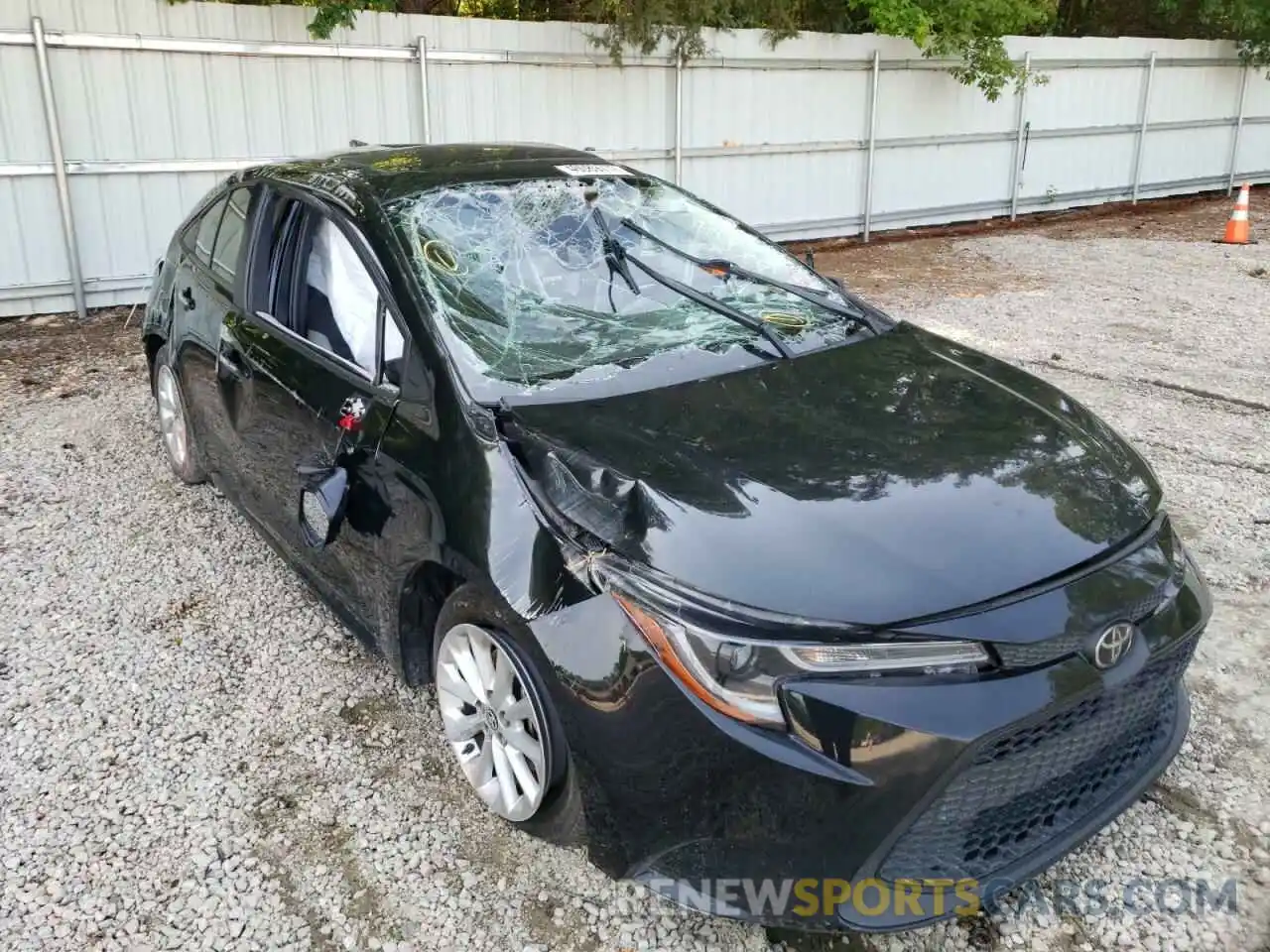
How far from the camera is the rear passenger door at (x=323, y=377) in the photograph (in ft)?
9.73

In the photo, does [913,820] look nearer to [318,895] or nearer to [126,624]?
[318,895]

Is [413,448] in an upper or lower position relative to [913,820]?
upper

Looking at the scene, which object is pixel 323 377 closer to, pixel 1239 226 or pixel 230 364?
pixel 230 364

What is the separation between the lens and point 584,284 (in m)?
3.34

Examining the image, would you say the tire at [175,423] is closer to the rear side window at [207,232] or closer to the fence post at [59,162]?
the rear side window at [207,232]

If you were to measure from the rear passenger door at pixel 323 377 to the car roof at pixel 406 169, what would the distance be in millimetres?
111

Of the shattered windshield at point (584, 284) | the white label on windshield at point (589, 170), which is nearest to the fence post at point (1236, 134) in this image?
the shattered windshield at point (584, 284)

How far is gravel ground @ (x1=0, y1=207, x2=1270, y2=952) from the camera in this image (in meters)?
2.42

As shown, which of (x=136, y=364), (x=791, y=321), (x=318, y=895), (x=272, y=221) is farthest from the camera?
(x=136, y=364)

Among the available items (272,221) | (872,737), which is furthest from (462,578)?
(272,221)

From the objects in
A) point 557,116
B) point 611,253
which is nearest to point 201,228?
point 611,253

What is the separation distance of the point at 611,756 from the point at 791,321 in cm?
173

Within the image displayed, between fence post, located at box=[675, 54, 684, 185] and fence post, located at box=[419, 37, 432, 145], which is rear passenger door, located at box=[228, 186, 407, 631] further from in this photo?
fence post, located at box=[675, 54, 684, 185]

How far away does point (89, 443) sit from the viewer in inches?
222
